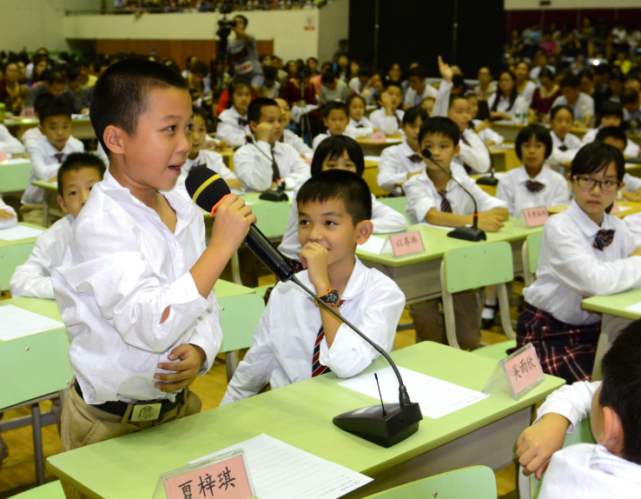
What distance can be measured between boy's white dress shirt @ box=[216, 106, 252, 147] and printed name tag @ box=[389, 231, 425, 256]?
12.0 ft

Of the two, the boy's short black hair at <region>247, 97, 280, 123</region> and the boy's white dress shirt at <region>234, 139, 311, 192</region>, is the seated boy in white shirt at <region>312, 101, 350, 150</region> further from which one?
the boy's white dress shirt at <region>234, 139, 311, 192</region>

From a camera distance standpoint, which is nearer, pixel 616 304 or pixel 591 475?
pixel 591 475

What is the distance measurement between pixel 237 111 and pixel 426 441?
5.40 m

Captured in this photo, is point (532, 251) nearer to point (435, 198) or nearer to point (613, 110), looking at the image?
point (435, 198)

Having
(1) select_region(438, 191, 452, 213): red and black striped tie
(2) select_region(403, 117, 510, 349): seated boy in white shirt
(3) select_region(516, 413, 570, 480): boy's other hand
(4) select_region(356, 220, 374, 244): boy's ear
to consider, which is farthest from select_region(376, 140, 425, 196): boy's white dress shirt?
(3) select_region(516, 413, 570, 480): boy's other hand

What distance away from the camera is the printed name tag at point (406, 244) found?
2.68 metres

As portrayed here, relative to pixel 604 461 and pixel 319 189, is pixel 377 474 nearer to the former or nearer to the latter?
pixel 604 461

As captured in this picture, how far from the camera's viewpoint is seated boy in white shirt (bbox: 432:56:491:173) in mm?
5188

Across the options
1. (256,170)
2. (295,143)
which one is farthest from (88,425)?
(295,143)

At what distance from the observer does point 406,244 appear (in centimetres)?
273

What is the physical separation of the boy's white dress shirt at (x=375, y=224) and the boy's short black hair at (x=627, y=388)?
193 centimetres

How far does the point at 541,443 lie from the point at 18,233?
97.8 inches

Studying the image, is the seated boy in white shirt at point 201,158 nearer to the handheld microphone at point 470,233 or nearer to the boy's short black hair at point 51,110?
the boy's short black hair at point 51,110

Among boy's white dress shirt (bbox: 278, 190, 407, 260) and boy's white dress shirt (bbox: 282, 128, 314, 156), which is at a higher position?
boy's white dress shirt (bbox: 282, 128, 314, 156)
